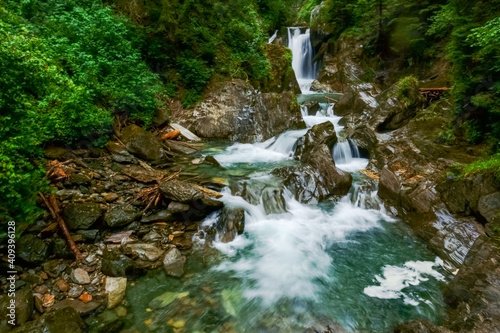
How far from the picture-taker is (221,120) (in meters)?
11.0

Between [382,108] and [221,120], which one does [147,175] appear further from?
[382,108]

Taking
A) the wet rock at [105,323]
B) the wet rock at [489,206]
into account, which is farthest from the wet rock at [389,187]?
the wet rock at [105,323]

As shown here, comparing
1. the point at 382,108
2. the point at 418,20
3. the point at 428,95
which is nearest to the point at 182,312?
the point at 382,108

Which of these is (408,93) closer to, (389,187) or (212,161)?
(389,187)

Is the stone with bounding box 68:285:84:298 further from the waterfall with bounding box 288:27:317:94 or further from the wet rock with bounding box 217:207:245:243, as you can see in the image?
the waterfall with bounding box 288:27:317:94

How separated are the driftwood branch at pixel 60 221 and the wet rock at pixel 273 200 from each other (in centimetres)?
406

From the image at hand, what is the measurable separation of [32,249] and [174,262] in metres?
2.14

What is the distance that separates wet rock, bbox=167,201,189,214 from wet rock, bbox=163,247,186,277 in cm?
93

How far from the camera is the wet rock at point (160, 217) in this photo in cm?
529

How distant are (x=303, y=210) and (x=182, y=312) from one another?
13.0ft

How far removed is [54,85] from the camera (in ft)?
16.9

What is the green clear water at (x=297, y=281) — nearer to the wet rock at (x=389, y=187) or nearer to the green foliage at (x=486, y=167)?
the wet rock at (x=389, y=187)

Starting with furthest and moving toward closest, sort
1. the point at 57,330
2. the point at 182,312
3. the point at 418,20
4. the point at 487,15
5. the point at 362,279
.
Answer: the point at 418,20 → the point at 487,15 → the point at 362,279 → the point at 182,312 → the point at 57,330

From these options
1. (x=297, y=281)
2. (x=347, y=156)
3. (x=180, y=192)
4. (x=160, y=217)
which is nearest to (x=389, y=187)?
(x=347, y=156)
